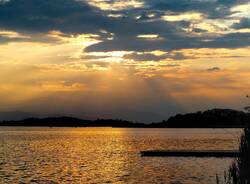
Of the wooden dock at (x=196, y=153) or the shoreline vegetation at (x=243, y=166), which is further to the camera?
the wooden dock at (x=196, y=153)

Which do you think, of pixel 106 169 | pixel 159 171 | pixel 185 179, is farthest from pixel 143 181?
pixel 106 169

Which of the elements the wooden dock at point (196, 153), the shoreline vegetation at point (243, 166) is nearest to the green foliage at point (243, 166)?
the shoreline vegetation at point (243, 166)

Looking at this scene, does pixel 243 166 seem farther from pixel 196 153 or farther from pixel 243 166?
pixel 196 153

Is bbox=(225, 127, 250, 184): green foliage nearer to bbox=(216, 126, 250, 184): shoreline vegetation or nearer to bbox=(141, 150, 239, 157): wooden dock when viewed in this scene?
bbox=(216, 126, 250, 184): shoreline vegetation

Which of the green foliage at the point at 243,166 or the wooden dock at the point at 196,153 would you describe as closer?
the green foliage at the point at 243,166

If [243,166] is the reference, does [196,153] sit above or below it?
below

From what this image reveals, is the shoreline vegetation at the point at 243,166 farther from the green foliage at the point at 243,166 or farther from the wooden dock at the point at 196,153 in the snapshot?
the wooden dock at the point at 196,153

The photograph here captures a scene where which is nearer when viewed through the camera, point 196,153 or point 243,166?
point 243,166

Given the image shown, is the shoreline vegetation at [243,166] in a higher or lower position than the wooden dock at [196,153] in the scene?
higher

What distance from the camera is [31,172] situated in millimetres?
56062

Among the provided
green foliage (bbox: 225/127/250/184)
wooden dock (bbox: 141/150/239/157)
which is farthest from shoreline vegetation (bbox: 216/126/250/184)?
wooden dock (bbox: 141/150/239/157)

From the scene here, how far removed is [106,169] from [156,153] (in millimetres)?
15005

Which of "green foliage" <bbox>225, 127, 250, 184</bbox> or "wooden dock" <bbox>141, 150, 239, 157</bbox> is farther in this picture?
"wooden dock" <bbox>141, 150, 239, 157</bbox>

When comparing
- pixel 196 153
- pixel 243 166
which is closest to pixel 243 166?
pixel 243 166
